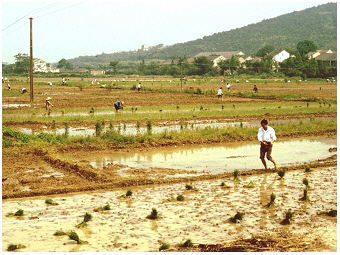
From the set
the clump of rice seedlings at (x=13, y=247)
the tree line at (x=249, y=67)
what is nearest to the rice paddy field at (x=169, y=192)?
the clump of rice seedlings at (x=13, y=247)

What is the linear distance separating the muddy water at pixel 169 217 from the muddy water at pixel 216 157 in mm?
2531

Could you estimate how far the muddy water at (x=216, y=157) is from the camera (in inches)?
607

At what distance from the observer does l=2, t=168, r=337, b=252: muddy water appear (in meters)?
8.36

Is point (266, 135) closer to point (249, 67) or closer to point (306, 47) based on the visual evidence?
point (249, 67)

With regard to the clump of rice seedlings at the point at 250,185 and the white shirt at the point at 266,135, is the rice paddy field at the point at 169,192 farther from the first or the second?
the white shirt at the point at 266,135

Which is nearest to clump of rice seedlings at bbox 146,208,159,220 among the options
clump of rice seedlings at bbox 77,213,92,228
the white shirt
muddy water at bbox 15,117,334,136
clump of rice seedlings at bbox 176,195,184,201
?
clump of rice seedlings at bbox 77,213,92,228

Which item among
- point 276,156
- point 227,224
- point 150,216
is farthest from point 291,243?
point 276,156

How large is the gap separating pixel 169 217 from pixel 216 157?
743 centimetres

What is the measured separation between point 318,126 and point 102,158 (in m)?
11.3

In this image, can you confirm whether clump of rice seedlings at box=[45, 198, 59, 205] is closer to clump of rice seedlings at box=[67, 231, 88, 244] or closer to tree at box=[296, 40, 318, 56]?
clump of rice seedlings at box=[67, 231, 88, 244]

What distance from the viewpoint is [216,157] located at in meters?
17.0

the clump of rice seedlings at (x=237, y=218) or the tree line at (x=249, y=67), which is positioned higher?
the tree line at (x=249, y=67)

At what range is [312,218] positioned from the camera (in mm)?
9734

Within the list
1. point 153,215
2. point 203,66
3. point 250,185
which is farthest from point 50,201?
point 203,66
